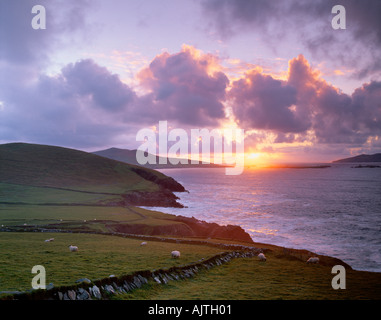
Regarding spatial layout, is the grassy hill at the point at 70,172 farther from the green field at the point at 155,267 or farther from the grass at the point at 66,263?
the grass at the point at 66,263

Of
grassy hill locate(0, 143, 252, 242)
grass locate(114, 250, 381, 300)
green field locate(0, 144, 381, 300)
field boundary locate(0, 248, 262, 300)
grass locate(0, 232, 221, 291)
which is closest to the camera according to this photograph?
field boundary locate(0, 248, 262, 300)

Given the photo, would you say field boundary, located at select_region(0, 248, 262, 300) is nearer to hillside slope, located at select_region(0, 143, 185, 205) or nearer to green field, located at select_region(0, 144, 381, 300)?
green field, located at select_region(0, 144, 381, 300)

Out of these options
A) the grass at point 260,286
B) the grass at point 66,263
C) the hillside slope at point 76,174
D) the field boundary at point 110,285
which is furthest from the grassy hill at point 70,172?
the field boundary at point 110,285

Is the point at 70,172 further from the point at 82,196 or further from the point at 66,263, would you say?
the point at 66,263

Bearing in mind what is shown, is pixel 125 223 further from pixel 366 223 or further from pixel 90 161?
pixel 90 161

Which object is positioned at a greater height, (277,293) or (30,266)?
(30,266)

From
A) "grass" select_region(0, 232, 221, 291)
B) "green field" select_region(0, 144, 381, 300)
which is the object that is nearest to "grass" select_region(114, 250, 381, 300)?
"green field" select_region(0, 144, 381, 300)

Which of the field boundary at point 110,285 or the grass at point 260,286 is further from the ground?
the field boundary at point 110,285

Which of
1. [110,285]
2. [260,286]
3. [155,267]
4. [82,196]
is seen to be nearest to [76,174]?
[82,196]

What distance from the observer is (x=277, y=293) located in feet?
58.7

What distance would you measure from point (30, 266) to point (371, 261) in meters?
51.5

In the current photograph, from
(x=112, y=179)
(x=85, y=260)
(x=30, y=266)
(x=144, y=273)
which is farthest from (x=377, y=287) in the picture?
(x=112, y=179)

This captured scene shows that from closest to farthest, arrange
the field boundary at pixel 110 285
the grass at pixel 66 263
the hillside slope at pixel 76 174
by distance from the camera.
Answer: the field boundary at pixel 110 285 < the grass at pixel 66 263 < the hillside slope at pixel 76 174

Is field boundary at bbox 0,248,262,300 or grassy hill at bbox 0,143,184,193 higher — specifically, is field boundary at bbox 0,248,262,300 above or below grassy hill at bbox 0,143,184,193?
below
